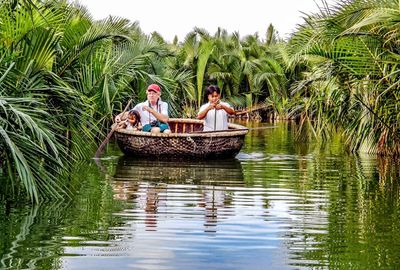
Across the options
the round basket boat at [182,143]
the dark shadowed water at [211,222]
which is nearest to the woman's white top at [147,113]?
the round basket boat at [182,143]

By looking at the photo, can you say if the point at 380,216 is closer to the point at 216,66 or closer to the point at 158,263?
the point at 158,263

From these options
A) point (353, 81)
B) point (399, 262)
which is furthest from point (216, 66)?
point (399, 262)

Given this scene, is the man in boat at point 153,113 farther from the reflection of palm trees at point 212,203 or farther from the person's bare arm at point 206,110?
the reflection of palm trees at point 212,203

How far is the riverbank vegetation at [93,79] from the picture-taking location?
813 cm

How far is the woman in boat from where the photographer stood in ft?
50.1

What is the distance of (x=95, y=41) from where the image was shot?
12.9 m

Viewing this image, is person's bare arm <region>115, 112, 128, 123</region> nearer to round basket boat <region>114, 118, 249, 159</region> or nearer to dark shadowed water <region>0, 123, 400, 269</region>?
round basket boat <region>114, 118, 249, 159</region>

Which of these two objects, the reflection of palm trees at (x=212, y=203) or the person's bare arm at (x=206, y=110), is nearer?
the reflection of palm trees at (x=212, y=203)

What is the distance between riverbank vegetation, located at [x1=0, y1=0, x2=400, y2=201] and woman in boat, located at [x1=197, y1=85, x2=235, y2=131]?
4.89 ft

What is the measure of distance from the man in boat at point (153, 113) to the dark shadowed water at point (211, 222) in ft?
8.46

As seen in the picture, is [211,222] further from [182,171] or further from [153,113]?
[153,113]

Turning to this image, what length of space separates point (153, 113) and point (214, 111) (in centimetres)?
108

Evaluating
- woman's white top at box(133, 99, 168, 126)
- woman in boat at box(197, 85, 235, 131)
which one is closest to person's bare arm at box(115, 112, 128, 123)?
woman's white top at box(133, 99, 168, 126)

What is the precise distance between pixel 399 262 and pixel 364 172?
272 inches
